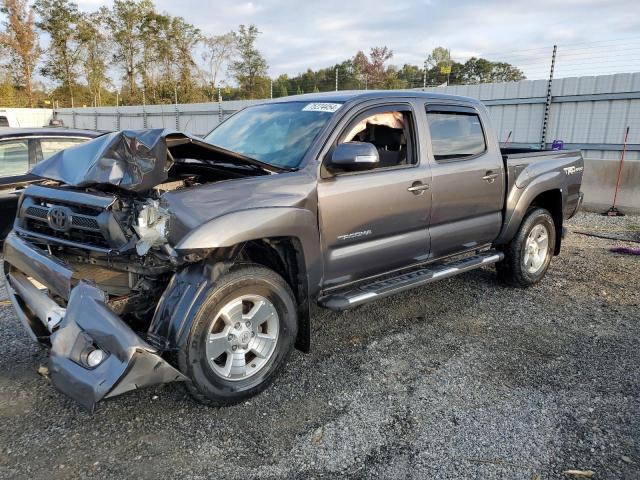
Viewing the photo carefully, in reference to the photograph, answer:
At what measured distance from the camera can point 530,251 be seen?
5.55 meters

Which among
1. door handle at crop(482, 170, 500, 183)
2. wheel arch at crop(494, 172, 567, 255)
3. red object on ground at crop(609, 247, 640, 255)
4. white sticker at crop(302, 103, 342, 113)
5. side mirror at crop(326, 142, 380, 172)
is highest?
white sticker at crop(302, 103, 342, 113)

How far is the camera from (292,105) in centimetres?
416

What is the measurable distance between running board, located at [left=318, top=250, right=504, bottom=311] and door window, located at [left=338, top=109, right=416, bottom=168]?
3.08 feet

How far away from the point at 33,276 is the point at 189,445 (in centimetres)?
152

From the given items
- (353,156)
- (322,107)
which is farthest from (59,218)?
(322,107)

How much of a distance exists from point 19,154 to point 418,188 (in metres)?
5.34

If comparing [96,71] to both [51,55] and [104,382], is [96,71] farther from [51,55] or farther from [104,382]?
[104,382]

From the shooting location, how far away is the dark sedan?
6145 millimetres

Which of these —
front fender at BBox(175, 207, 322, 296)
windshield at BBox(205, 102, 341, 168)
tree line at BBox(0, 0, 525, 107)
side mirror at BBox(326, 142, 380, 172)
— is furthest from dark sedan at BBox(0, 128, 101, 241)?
tree line at BBox(0, 0, 525, 107)

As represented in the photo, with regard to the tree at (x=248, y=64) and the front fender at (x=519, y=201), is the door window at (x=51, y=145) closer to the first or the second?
the front fender at (x=519, y=201)

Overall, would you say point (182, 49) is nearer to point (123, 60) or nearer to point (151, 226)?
point (123, 60)

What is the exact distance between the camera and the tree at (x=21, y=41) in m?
41.5

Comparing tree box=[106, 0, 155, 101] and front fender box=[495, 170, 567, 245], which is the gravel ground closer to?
front fender box=[495, 170, 567, 245]

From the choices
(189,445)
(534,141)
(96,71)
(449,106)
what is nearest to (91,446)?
(189,445)
